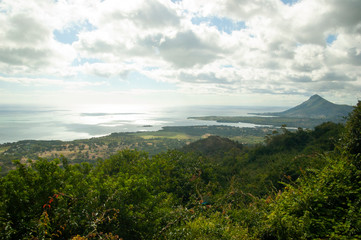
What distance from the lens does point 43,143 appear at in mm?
84625

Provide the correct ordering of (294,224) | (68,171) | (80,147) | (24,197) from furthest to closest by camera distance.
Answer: (80,147), (68,171), (24,197), (294,224)

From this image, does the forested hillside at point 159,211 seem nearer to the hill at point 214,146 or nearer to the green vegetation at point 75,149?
the hill at point 214,146

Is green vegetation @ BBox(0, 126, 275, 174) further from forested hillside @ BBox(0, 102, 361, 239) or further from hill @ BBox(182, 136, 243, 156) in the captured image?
forested hillside @ BBox(0, 102, 361, 239)

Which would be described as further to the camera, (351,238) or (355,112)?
(355,112)

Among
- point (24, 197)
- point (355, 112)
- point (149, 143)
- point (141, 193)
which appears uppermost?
→ point (355, 112)

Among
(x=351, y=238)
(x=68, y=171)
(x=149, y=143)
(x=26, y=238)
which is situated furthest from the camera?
(x=149, y=143)

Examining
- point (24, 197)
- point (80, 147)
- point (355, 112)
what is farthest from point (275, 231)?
point (80, 147)

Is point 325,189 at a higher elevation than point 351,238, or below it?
higher

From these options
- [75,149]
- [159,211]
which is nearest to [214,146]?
[159,211]

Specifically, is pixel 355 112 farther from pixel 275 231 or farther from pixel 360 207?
pixel 275 231

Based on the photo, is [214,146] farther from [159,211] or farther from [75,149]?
[75,149]

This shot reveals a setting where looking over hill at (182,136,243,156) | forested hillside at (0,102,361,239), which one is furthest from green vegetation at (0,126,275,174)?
forested hillside at (0,102,361,239)

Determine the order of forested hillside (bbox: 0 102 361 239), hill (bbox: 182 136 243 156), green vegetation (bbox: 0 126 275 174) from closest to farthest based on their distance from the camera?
forested hillside (bbox: 0 102 361 239), hill (bbox: 182 136 243 156), green vegetation (bbox: 0 126 275 174)

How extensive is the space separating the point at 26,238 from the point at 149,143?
9212 centimetres
